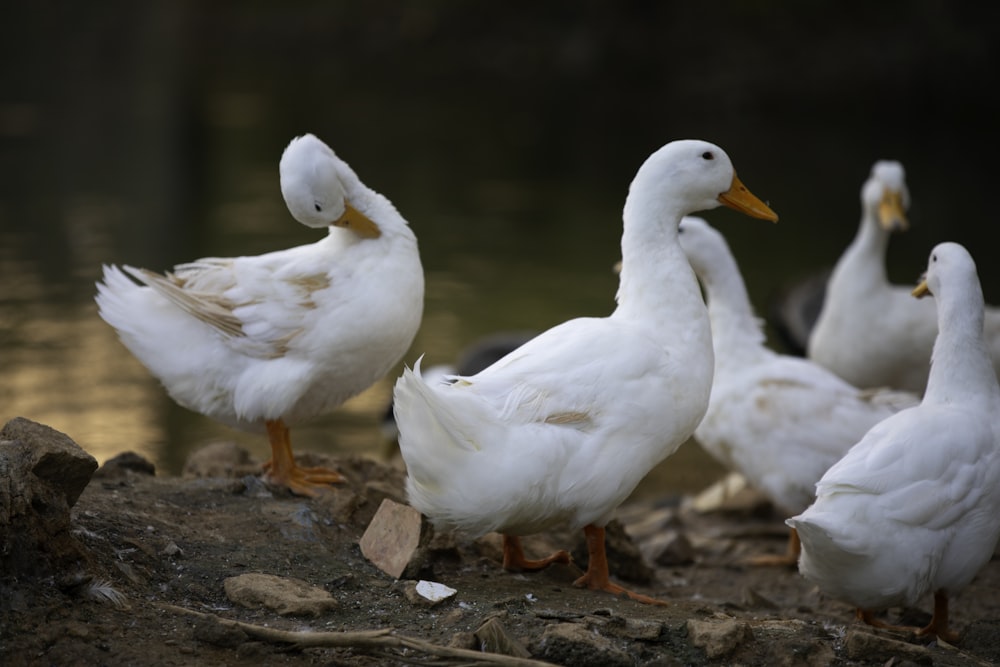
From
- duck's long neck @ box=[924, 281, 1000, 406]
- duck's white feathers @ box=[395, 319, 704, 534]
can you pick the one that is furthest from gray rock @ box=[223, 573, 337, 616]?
duck's long neck @ box=[924, 281, 1000, 406]

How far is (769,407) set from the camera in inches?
231

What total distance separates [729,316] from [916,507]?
7.12 ft

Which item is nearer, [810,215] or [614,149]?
[810,215]

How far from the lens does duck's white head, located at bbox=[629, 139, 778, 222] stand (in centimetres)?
466

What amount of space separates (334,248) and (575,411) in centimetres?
147

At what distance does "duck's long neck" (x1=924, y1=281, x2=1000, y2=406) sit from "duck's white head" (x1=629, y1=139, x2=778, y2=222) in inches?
38.1

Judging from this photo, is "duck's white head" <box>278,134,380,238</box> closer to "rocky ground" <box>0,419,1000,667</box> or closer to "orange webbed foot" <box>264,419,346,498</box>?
"orange webbed foot" <box>264,419,346,498</box>

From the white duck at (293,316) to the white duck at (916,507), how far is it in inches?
71.2

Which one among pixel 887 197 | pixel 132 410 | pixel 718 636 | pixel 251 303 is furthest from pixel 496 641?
pixel 132 410

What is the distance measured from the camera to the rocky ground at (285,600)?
11.6ft

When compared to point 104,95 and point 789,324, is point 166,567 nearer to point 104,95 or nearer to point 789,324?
point 789,324

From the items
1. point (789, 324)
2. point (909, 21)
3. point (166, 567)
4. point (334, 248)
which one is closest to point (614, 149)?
point (909, 21)

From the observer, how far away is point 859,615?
469 centimetres

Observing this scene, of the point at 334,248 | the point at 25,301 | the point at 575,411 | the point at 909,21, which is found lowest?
the point at 25,301
